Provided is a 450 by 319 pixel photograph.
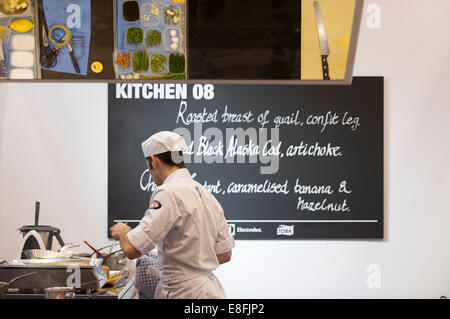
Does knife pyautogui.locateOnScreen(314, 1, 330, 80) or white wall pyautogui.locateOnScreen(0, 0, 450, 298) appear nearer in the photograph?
knife pyautogui.locateOnScreen(314, 1, 330, 80)

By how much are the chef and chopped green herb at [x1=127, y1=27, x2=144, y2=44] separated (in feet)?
2.67

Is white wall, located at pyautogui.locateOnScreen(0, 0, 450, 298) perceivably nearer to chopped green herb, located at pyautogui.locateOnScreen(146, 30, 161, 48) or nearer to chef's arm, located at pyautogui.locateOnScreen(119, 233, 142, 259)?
chef's arm, located at pyautogui.locateOnScreen(119, 233, 142, 259)

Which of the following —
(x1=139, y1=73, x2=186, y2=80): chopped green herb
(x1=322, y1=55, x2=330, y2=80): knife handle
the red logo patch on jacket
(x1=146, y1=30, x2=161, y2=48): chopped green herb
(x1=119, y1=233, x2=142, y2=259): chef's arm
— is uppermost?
(x1=146, y1=30, x2=161, y2=48): chopped green herb

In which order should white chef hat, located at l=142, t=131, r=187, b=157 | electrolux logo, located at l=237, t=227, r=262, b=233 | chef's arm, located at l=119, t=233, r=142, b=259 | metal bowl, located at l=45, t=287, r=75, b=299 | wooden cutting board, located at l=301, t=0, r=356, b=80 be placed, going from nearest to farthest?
1. wooden cutting board, located at l=301, t=0, r=356, b=80
2. metal bowl, located at l=45, t=287, r=75, b=299
3. chef's arm, located at l=119, t=233, r=142, b=259
4. white chef hat, located at l=142, t=131, r=187, b=157
5. electrolux logo, located at l=237, t=227, r=262, b=233

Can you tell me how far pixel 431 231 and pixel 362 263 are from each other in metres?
0.59

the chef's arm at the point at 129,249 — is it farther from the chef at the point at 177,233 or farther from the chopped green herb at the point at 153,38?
the chopped green herb at the point at 153,38

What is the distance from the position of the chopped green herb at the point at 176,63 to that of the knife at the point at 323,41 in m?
0.41

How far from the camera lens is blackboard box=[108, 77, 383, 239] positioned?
13.0 ft

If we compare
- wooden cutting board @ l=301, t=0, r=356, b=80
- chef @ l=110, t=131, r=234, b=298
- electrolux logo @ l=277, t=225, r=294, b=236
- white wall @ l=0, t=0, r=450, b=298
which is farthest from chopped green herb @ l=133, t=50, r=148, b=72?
electrolux logo @ l=277, t=225, r=294, b=236

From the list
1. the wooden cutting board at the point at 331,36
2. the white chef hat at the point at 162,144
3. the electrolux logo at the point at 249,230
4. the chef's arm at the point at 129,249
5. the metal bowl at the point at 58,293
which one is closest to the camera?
the wooden cutting board at the point at 331,36

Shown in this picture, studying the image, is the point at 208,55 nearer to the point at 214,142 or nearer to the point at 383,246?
the point at 214,142

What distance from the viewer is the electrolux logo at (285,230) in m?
3.97

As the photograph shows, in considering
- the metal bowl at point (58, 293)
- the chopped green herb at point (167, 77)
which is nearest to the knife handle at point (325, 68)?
the chopped green herb at point (167, 77)

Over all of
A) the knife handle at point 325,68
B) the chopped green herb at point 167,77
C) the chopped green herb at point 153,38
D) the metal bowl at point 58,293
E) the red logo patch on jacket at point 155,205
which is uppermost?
the chopped green herb at point 153,38
